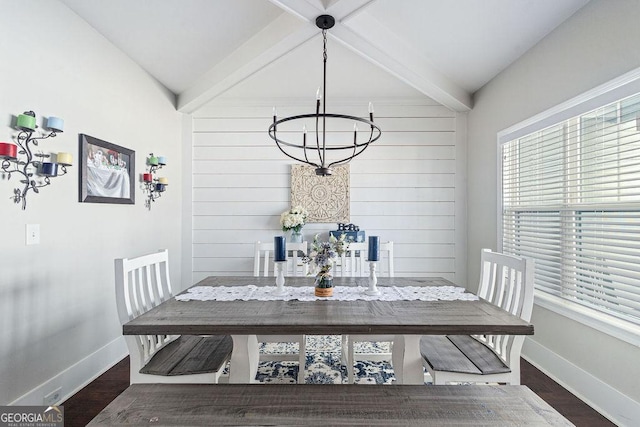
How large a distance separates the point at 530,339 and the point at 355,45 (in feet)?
9.45

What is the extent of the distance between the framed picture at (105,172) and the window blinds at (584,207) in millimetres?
3458

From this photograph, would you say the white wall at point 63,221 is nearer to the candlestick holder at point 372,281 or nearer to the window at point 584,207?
the candlestick holder at point 372,281

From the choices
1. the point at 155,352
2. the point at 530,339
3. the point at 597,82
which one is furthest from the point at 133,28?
the point at 530,339

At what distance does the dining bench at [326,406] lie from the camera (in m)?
1.07

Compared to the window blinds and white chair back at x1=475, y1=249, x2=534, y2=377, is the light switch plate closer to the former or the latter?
white chair back at x1=475, y1=249, x2=534, y2=377

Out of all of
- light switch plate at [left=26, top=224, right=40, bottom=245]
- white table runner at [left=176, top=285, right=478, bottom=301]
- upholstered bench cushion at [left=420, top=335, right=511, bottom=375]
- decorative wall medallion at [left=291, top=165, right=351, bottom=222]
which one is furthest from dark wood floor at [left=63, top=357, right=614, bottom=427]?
decorative wall medallion at [left=291, top=165, right=351, bottom=222]

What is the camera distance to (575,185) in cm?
237

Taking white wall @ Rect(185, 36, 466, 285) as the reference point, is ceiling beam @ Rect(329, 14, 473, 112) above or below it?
above

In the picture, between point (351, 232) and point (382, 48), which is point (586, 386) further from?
point (382, 48)

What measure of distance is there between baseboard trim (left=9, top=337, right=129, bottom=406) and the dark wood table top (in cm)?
107

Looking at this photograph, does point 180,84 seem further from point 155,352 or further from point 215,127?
point 155,352

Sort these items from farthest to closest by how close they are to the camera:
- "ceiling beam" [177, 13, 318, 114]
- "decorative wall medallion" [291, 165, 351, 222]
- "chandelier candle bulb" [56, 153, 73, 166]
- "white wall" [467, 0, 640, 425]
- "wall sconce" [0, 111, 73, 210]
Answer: "decorative wall medallion" [291, 165, 351, 222] → "ceiling beam" [177, 13, 318, 114] → "chandelier candle bulb" [56, 153, 73, 166] → "white wall" [467, 0, 640, 425] → "wall sconce" [0, 111, 73, 210]

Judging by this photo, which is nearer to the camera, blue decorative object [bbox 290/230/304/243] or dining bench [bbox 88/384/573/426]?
dining bench [bbox 88/384/573/426]

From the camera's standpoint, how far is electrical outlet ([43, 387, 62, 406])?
6.76ft
